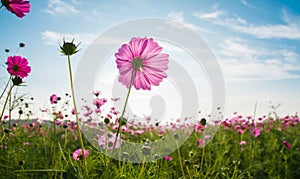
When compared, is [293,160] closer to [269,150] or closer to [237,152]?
[269,150]

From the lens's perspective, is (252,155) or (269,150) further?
(269,150)

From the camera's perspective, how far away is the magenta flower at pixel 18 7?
1.01 metres

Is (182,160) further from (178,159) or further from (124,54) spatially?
(124,54)

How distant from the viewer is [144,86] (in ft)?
2.88

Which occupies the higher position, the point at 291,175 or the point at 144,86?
the point at 144,86

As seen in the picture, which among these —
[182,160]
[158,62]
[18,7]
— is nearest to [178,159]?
[182,160]

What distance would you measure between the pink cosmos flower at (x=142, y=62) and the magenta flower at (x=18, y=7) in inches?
18.5

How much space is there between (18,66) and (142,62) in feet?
2.57

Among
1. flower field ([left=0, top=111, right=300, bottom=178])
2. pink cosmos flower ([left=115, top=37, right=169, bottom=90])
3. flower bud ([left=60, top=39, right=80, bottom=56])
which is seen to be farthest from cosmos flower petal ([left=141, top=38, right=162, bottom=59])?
flower field ([left=0, top=111, right=300, bottom=178])

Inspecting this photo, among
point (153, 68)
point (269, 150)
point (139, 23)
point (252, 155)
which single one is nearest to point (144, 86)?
point (153, 68)

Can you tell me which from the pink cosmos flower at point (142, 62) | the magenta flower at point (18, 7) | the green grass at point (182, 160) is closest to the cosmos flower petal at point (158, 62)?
the pink cosmos flower at point (142, 62)

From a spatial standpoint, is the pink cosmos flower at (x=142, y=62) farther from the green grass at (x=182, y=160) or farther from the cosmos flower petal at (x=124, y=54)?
the green grass at (x=182, y=160)

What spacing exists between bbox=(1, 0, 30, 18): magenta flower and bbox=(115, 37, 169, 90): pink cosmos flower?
469 millimetres

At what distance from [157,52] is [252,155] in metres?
1.85
